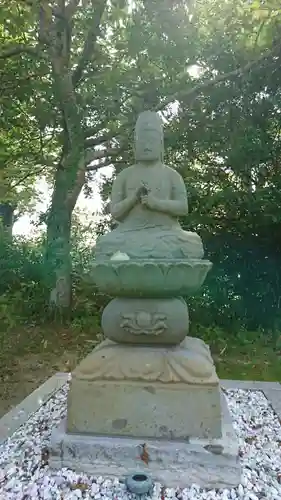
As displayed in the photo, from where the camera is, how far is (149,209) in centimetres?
271

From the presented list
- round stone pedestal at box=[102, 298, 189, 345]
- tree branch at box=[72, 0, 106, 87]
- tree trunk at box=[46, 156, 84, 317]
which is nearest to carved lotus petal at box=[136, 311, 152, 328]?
round stone pedestal at box=[102, 298, 189, 345]

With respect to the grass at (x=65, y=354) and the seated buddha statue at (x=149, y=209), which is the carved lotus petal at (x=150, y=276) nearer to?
the seated buddha statue at (x=149, y=209)

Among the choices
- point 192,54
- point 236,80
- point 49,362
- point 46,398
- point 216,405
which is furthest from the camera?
point 236,80

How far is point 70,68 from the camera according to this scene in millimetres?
5930

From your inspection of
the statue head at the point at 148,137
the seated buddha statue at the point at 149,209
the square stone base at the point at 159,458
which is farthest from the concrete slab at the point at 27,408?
the statue head at the point at 148,137

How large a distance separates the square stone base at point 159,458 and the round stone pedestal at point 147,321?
53 centimetres

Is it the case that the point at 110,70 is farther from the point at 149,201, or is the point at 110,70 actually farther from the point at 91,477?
the point at 91,477

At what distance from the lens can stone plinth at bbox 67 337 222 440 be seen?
244 cm

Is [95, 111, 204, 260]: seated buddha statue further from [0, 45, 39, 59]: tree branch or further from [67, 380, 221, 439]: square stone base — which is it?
[0, 45, 39, 59]: tree branch

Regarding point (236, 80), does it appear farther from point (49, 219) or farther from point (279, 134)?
point (49, 219)

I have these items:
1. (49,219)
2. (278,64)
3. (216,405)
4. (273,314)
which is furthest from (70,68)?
(216,405)

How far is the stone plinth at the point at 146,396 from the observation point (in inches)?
96.0

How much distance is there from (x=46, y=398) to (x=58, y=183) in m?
3.24

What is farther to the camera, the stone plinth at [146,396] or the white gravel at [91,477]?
the stone plinth at [146,396]
